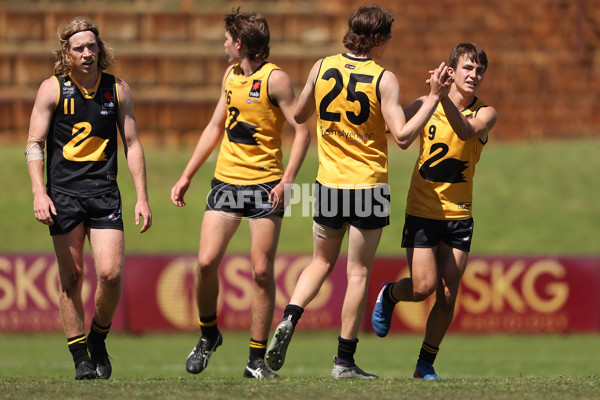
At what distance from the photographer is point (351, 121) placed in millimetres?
7188

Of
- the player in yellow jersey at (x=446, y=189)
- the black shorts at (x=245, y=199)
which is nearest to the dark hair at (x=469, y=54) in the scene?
the player in yellow jersey at (x=446, y=189)

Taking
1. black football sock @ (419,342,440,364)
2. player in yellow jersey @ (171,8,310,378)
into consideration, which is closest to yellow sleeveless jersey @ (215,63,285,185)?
player in yellow jersey @ (171,8,310,378)

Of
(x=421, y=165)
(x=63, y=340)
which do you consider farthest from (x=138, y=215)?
(x=63, y=340)

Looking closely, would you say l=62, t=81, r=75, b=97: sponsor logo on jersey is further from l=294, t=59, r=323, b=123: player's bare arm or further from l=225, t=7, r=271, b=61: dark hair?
l=294, t=59, r=323, b=123: player's bare arm

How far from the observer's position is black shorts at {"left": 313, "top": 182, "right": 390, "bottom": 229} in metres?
7.23

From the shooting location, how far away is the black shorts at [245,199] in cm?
779

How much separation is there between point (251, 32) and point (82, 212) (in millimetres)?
1823

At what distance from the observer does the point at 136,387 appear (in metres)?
6.53

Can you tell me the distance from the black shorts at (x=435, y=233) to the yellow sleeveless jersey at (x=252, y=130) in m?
1.06

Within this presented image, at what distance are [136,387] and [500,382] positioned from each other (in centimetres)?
237

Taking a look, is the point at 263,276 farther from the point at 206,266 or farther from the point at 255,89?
the point at 255,89

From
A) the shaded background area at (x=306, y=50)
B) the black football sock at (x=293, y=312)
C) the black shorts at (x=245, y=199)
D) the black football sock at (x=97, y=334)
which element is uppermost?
the shaded background area at (x=306, y=50)

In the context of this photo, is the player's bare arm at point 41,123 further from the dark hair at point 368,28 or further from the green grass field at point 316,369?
the dark hair at point 368,28

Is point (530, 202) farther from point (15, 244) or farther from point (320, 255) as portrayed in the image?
point (320, 255)
